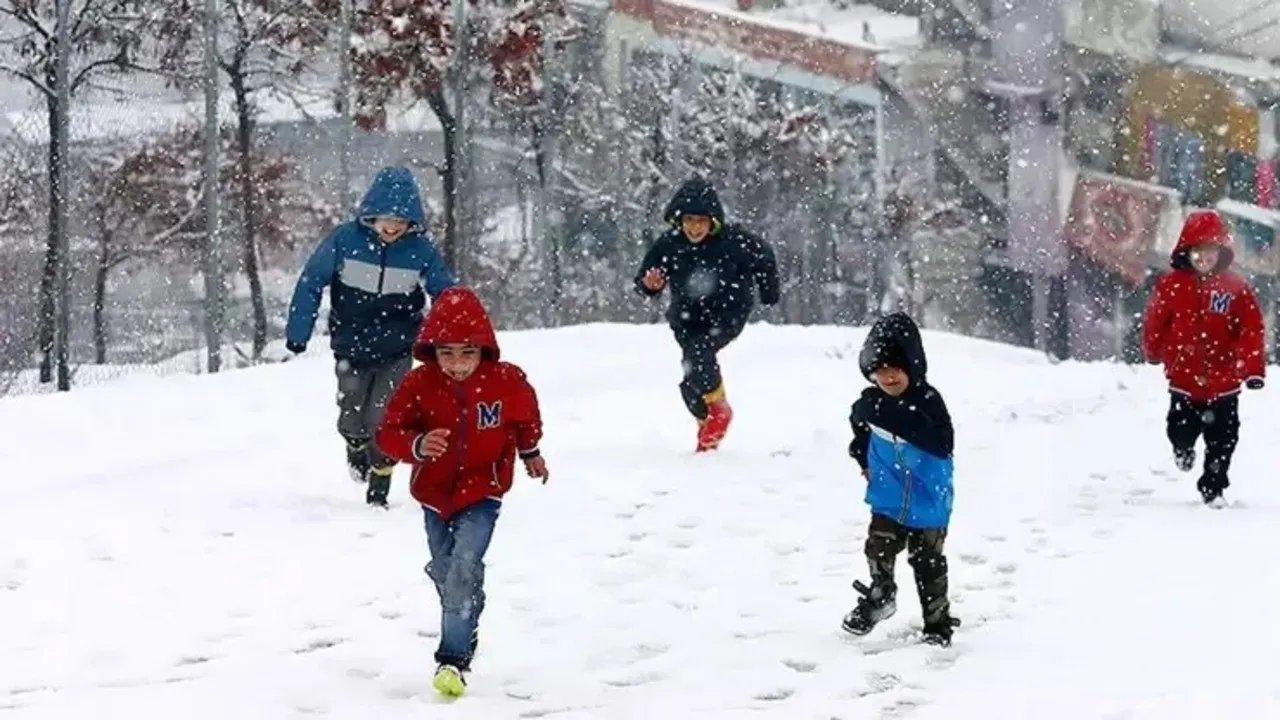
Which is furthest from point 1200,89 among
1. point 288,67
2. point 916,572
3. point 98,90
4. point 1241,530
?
point 916,572

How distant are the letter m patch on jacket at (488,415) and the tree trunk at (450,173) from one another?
19.4m

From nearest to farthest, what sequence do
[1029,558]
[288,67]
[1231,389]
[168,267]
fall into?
[1029,558]
[1231,389]
[288,67]
[168,267]

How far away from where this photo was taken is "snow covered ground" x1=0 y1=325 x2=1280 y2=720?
491 cm

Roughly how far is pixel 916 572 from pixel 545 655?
1.38m

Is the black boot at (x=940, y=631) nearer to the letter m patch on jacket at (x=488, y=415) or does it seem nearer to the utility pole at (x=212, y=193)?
the letter m patch on jacket at (x=488, y=415)

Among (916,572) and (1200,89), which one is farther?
(1200,89)

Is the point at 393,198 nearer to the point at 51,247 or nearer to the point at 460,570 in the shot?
the point at 460,570

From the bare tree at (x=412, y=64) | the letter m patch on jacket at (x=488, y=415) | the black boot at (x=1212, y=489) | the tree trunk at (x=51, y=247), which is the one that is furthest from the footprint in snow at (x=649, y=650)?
the bare tree at (x=412, y=64)

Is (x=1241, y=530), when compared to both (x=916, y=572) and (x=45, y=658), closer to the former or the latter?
(x=916, y=572)

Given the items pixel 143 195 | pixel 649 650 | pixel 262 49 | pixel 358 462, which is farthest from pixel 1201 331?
pixel 143 195

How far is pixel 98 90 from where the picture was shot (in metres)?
20.5

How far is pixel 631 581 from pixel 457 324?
213 cm

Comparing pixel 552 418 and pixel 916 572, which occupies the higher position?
pixel 916 572

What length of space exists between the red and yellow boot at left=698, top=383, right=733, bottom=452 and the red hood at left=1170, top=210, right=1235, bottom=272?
2.97 metres
